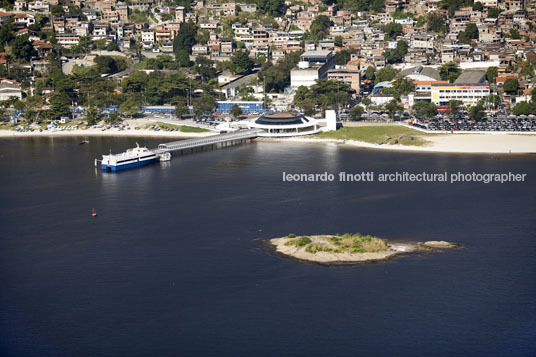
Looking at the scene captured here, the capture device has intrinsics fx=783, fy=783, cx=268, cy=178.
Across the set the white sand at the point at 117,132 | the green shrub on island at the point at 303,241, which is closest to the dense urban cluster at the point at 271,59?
the white sand at the point at 117,132

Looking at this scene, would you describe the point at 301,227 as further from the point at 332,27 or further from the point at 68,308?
the point at 332,27

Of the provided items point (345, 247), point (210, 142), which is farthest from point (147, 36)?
point (345, 247)

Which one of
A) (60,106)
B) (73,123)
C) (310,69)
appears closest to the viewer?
(73,123)

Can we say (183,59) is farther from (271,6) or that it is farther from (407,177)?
(407,177)

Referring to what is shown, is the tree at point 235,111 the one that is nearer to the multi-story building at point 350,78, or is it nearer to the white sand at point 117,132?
the white sand at point 117,132

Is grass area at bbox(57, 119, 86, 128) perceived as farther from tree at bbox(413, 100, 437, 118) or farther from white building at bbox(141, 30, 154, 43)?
tree at bbox(413, 100, 437, 118)

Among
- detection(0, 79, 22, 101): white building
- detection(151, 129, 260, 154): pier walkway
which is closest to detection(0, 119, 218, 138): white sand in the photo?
detection(151, 129, 260, 154): pier walkway
